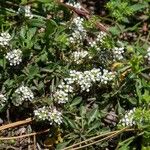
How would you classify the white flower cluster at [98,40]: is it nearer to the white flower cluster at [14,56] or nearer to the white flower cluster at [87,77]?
the white flower cluster at [87,77]

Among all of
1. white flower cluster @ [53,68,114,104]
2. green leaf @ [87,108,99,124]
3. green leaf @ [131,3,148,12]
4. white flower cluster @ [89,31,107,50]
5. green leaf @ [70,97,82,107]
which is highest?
green leaf @ [131,3,148,12]

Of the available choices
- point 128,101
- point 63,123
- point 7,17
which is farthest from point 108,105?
point 7,17

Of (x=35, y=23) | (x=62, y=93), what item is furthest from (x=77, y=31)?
(x=62, y=93)

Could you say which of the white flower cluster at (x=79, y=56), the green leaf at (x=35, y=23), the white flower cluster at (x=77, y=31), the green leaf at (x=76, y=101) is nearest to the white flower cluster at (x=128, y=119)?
the green leaf at (x=76, y=101)

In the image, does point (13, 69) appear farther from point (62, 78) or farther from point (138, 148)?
point (138, 148)

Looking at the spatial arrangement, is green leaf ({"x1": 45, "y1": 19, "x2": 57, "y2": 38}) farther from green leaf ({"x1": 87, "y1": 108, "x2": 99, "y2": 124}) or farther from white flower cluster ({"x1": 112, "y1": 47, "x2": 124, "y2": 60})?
green leaf ({"x1": 87, "y1": 108, "x2": 99, "y2": 124})

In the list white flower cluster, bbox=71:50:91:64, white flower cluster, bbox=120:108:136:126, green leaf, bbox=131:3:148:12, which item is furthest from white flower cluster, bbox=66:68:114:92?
green leaf, bbox=131:3:148:12
